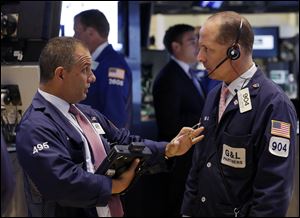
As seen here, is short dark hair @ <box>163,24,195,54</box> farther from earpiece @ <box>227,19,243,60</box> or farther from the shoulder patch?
the shoulder patch

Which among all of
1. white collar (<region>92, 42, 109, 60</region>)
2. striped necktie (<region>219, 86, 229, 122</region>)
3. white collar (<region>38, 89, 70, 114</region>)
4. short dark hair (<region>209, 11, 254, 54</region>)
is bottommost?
striped necktie (<region>219, 86, 229, 122</region>)

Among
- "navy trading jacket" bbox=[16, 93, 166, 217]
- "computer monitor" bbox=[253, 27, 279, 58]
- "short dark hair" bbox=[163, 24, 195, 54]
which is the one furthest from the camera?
"computer monitor" bbox=[253, 27, 279, 58]

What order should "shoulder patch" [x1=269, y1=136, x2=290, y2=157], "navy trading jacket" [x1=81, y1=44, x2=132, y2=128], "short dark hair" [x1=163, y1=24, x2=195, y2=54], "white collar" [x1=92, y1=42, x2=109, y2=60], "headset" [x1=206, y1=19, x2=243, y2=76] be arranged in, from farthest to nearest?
"short dark hair" [x1=163, y1=24, x2=195, y2=54]
"white collar" [x1=92, y1=42, x2=109, y2=60]
"navy trading jacket" [x1=81, y1=44, x2=132, y2=128]
"headset" [x1=206, y1=19, x2=243, y2=76]
"shoulder patch" [x1=269, y1=136, x2=290, y2=157]

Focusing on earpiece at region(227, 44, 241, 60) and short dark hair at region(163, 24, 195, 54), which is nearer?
earpiece at region(227, 44, 241, 60)

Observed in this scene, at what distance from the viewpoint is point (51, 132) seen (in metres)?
1.67

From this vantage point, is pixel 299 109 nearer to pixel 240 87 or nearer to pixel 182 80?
pixel 182 80

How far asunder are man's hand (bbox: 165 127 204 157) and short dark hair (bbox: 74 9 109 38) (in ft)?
2.20

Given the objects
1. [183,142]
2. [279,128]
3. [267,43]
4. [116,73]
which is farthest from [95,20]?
[267,43]

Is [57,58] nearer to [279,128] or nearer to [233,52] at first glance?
[233,52]

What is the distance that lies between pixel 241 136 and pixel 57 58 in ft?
2.54

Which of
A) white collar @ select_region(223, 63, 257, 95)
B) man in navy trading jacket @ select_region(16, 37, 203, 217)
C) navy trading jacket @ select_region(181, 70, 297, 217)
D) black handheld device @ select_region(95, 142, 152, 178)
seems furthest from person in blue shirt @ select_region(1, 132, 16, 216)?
white collar @ select_region(223, 63, 257, 95)

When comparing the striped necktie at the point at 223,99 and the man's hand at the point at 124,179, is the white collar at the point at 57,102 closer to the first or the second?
the man's hand at the point at 124,179

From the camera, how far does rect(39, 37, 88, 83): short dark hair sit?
1.78 metres

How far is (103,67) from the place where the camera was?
2471 millimetres
